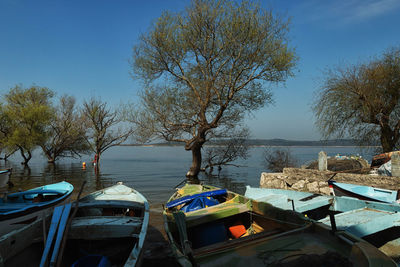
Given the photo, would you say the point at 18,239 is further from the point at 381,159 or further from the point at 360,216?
the point at 381,159

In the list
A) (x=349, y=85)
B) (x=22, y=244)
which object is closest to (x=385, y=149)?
(x=349, y=85)

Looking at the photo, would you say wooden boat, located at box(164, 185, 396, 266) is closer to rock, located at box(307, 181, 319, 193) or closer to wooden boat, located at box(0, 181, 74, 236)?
wooden boat, located at box(0, 181, 74, 236)

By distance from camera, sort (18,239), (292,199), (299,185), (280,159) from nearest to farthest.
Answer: (18,239) → (292,199) → (299,185) → (280,159)

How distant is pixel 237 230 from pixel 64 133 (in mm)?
36272

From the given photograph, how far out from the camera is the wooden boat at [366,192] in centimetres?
779

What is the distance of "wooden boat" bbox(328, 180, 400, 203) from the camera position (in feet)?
25.6

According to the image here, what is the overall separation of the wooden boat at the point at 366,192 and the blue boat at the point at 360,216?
143 centimetres

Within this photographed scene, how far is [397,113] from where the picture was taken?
48.2 ft

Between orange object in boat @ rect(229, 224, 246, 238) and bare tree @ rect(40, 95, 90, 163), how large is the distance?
35156mm

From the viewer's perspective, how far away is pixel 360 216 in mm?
5719

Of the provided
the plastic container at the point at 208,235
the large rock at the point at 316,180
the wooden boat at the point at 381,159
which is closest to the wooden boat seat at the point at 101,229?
the plastic container at the point at 208,235

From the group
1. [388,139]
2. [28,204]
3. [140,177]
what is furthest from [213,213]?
[140,177]

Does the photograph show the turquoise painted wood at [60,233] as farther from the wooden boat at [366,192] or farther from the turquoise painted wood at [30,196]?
the wooden boat at [366,192]

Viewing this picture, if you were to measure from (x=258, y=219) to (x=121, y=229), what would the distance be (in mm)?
2857
